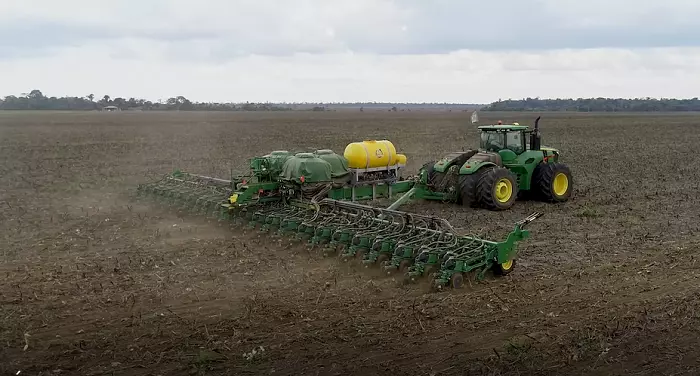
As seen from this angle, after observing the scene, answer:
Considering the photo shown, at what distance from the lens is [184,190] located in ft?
45.3

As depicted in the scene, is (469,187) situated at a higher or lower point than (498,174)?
lower

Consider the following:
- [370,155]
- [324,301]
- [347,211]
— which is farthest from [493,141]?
[324,301]

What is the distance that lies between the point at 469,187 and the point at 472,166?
0.43 metres

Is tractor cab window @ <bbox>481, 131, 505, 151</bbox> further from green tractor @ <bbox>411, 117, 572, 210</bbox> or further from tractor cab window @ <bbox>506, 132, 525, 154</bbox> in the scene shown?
tractor cab window @ <bbox>506, 132, 525, 154</bbox>

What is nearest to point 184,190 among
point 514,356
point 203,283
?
point 203,283

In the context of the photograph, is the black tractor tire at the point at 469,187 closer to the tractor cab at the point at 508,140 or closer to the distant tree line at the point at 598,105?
the tractor cab at the point at 508,140

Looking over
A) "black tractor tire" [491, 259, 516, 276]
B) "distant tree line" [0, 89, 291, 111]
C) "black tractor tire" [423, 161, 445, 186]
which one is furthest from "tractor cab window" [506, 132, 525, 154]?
"distant tree line" [0, 89, 291, 111]

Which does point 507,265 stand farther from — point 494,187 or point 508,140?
point 508,140

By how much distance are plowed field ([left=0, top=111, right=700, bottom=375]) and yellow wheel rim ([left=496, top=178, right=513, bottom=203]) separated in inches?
11.5

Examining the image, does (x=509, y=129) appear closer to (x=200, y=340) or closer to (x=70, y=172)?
(x=200, y=340)

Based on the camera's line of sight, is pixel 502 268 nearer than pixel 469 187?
Yes

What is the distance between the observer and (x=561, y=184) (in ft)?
46.6

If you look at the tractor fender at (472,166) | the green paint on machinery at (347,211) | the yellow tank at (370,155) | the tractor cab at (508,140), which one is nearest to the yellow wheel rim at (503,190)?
the tractor fender at (472,166)

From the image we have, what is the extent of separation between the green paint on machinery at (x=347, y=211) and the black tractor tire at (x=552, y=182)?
7.90ft
